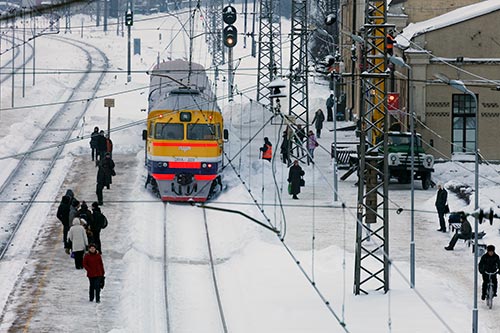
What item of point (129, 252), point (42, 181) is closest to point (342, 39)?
point (42, 181)

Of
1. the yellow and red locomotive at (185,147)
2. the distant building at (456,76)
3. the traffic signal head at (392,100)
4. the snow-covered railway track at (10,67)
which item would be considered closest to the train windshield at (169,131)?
the yellow and red locomotive at (185,147)

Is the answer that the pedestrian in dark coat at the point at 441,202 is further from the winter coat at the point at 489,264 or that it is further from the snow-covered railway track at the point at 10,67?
the snow-covered railway track at the point at 10,67

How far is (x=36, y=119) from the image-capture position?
185 ft

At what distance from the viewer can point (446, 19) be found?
46.1 metres

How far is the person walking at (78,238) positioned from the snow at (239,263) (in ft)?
1.68

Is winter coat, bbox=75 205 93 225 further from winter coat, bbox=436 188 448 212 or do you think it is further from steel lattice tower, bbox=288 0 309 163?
steel lattice tower, bbox=288 0 309 163

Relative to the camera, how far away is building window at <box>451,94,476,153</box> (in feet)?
146

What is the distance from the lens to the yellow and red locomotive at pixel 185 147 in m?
34.8

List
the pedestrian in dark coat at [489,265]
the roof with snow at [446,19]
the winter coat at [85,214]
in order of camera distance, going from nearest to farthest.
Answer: the pedestrian in dark coat at [489,265]
the winter coat at [85,214]
the roof with snow at [446,19]

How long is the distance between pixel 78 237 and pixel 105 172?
9.40 m

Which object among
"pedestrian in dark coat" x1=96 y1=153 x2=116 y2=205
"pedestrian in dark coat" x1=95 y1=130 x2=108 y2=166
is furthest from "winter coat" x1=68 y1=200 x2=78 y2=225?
"pedestrian in dark coat" x1=95 y1=130 x2=108 y2=166

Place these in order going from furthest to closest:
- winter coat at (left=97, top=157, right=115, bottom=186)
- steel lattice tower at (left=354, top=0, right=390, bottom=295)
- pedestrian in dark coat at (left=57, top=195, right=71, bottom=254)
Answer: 1. winter coat at (left=97, top=157, right=115, bottom=186)
2. pedestrian in dark coat at (left=57, top=195, right=71, bottom=254)
3. steel lattice tower at (left=354, top=0, right=390, bottom=295)

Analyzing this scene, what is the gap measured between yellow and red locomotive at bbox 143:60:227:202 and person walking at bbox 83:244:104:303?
10652mm

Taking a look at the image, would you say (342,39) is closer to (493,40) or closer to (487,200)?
(493,40)
